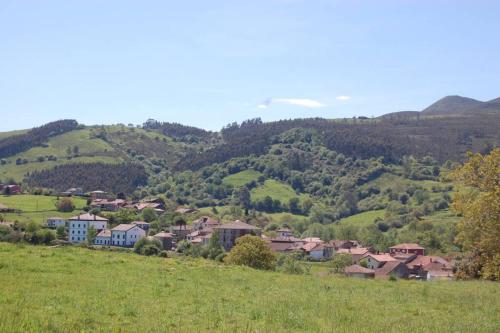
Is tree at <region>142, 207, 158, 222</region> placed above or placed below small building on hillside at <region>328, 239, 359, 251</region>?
above

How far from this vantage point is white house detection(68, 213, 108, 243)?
3735 inches

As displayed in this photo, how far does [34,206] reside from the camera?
360ft

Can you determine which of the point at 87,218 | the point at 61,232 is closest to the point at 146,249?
the point at 61,232

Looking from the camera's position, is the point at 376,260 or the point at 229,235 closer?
the point at 376,260

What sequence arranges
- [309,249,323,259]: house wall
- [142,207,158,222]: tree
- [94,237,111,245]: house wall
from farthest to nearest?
[142,207,158,222]: tree, [309,249,323,259]: house wall, [94,237,111,245]: house wall

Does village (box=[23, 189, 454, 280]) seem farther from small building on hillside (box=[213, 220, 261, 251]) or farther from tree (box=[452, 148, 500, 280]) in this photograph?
tree (box=[452, 148, 500, 280])

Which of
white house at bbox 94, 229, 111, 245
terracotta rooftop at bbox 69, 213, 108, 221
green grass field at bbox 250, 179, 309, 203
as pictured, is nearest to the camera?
white house at bbox 94, 229, 111, 245

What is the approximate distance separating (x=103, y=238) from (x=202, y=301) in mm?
81282

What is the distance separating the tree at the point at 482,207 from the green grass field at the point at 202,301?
1769 millimetres

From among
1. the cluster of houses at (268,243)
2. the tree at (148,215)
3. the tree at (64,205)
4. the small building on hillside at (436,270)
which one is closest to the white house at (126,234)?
the cluster of houses at (268,243)

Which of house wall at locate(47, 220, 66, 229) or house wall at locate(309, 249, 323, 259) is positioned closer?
house wall at locate(47, 220, 66, 229)

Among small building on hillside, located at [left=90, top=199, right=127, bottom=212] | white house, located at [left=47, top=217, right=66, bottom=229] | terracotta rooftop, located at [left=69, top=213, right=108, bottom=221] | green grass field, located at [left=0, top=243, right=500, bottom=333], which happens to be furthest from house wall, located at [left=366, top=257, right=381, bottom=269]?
small building on hillside, located at [left=90, top=199, right=127, bottom=212]

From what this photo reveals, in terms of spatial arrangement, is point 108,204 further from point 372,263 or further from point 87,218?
point 372,263

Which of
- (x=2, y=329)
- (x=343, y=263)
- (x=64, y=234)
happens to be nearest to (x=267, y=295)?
(x=2, y=329)
